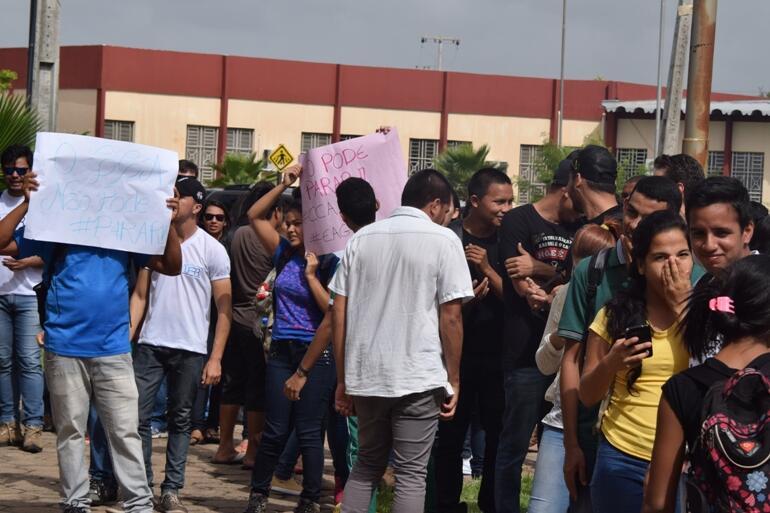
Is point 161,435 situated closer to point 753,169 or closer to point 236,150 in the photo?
point 236,150

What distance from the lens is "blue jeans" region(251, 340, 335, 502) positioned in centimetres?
808

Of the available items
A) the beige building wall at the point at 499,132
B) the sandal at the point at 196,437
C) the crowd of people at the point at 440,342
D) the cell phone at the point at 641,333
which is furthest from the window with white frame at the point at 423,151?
the cell phone at the point at 641,333

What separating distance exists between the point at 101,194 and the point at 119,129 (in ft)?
133

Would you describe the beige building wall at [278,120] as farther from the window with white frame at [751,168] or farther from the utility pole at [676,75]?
the utility pole at [676,75]

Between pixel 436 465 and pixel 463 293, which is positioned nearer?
pixel 463 293

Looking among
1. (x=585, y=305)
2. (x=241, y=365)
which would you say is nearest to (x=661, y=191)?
(x=585, y=305)

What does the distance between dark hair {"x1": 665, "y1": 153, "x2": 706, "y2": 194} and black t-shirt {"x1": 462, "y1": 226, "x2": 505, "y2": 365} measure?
1348 mm

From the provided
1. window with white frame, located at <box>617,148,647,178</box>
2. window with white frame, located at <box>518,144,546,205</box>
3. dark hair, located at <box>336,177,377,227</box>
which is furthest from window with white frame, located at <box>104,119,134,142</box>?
dark hair, located at <box>336,177,377,227</box>

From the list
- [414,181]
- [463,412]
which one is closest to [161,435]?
[463,412]

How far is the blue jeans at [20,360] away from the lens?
34.1 ft

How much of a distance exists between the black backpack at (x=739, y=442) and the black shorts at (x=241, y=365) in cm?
677

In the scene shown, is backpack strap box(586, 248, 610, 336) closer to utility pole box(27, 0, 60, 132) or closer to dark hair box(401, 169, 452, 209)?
dark hair box(401, 169, 452, 209)

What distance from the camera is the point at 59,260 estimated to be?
291 inches

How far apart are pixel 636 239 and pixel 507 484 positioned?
110 inches
